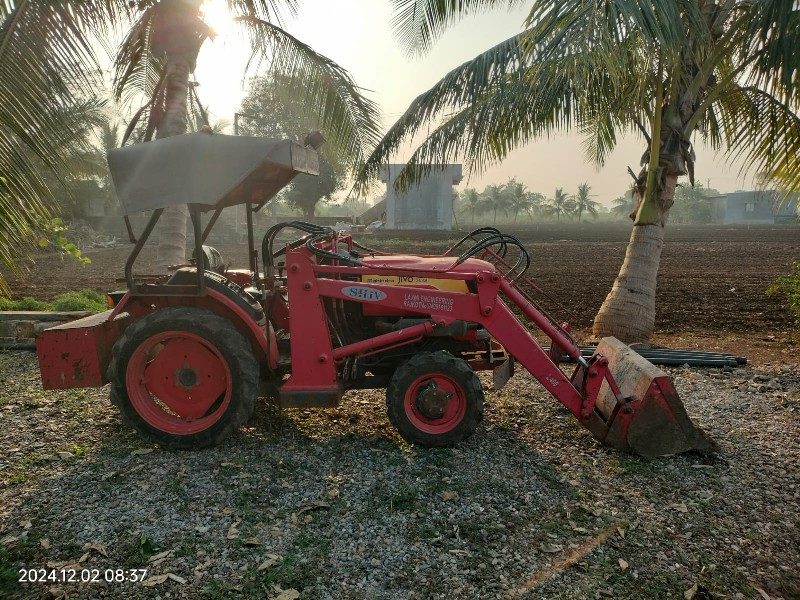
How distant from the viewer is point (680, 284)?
45.2ft

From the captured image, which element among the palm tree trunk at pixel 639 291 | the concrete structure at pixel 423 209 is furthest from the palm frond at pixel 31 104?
the concrete structure at pixel 423 209

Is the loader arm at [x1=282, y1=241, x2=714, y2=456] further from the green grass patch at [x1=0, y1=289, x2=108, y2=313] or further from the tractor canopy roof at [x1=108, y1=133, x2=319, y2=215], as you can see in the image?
the green grass patch at [x1=0, y1=289, x2=108, y2=313]

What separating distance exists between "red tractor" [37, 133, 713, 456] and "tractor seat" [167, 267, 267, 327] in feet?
0.04

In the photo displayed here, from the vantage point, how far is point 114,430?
14.4ft

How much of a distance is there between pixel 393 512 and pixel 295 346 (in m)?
1.35

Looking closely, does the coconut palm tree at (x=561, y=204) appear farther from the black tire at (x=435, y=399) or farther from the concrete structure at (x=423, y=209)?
the black tire at (x=435, y=399)

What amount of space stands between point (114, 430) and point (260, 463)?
1.39 m

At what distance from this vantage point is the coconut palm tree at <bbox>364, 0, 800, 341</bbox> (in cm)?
516

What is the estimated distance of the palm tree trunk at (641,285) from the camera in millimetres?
7543

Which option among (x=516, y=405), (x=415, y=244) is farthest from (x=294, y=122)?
(x=415, y=244)

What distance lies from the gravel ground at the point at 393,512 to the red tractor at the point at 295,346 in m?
0.25

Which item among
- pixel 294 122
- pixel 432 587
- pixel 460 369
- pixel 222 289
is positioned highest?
pixel 294 122

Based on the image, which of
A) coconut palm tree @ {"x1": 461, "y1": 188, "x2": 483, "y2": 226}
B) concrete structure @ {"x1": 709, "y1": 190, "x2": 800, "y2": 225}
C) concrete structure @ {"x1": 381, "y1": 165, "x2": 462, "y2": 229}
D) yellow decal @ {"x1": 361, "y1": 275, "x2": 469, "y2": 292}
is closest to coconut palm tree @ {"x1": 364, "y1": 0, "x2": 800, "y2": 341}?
yellow decal @ {"x1": 361, "y1": 275, "x2": 469, "y2": 292}

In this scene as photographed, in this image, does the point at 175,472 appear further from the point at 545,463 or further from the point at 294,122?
the point at 294,122
